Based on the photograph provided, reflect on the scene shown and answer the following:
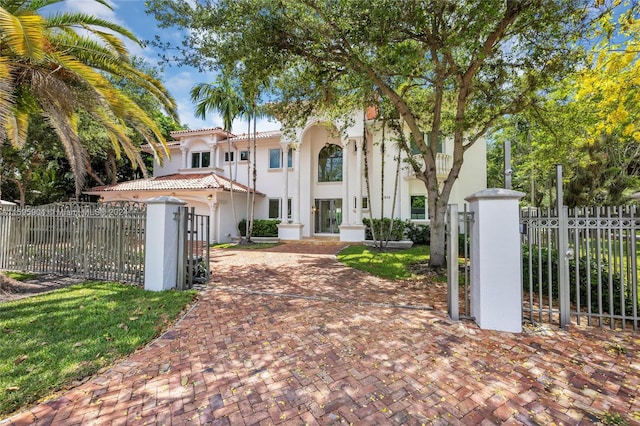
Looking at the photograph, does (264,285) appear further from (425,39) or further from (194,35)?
(425,39)

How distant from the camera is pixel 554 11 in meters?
6.96

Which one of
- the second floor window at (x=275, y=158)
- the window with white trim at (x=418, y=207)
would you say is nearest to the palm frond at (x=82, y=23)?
the second floor window at (x=275, y=158)

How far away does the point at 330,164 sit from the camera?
22094 mm

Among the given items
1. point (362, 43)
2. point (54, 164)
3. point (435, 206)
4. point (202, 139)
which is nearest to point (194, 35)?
point (362, 43)

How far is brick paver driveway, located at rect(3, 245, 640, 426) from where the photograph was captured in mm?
2852

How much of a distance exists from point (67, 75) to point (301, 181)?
15031 millimetres

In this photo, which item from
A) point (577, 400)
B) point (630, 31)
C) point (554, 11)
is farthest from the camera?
point (554, 11)

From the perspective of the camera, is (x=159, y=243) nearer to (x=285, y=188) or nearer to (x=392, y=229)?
(x=392, y=229)

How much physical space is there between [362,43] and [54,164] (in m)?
25.7

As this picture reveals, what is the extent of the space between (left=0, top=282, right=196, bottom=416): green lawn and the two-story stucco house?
12.0m

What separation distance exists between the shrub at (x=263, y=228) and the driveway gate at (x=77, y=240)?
12282mm

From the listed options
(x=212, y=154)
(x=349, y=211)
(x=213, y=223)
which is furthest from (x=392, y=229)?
(x=212, y=154)

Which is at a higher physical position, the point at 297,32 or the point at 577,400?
the point at 297,32

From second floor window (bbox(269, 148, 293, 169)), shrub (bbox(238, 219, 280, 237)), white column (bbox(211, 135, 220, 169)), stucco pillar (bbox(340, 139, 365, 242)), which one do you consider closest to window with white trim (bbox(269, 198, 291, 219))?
shrub (bbox(238, 219, 280, 237))
